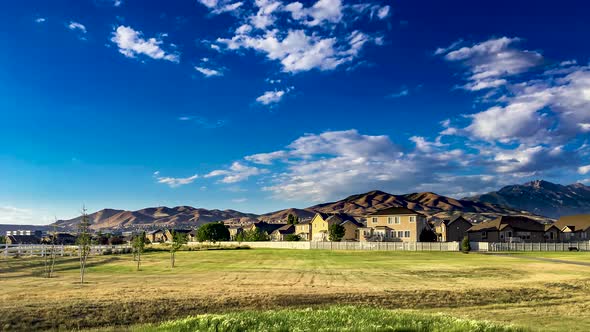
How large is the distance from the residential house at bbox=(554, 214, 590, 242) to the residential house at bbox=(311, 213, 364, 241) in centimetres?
5794

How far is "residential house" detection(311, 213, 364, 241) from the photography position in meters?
147

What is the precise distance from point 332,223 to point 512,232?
52114 mm

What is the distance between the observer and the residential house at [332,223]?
14738 cm

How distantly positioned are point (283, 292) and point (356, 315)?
13.8m

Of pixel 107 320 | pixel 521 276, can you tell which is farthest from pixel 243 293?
pixel 521 276

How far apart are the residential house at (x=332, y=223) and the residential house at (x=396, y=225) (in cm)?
2169

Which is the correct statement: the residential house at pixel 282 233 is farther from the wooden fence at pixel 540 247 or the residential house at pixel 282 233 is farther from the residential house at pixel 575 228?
the wooden fence at pixel 540 247

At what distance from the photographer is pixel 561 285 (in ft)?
116

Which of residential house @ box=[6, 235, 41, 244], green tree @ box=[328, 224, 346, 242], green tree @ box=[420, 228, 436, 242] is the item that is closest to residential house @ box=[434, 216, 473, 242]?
green tree @ box=[420, 228, 436, 242]

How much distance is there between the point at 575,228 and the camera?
13012cm

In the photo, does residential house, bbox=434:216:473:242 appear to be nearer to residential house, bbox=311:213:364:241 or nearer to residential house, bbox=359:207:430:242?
residential house, bbox=359:207:430:242

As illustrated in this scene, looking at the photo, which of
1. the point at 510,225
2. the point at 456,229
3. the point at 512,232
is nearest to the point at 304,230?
the point at 456,229

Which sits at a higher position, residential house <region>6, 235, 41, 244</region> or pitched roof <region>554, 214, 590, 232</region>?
pitched roof <region>554, 214, 590, 232</region>

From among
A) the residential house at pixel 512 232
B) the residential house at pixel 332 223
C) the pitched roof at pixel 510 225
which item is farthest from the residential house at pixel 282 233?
the residential house at pixel 512 232
